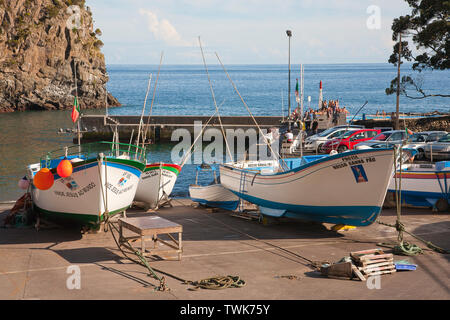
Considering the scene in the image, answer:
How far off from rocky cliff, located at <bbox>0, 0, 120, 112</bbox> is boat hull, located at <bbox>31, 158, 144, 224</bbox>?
76794 millimetres

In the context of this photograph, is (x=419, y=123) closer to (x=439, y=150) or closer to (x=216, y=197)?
(x=439, y=150)

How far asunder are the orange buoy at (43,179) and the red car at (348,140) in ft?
60.5

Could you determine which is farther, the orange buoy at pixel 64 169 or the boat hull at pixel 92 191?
the boat hull at pixel 92 191

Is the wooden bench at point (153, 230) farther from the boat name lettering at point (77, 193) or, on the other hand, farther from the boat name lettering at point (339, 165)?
the boat name lettering at point (339, 165)

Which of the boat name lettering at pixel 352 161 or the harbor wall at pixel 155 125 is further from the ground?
the boat name lettering at pixel 352 161

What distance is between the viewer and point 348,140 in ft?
99.5

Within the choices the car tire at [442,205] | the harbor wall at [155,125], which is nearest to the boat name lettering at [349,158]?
the car tire at [442,205]

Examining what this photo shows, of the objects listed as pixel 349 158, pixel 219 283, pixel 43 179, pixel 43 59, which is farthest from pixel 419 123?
pixel 43 59

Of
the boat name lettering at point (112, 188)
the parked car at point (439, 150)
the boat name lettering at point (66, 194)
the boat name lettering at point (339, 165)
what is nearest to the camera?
the boat name lettering at point (339, 165)

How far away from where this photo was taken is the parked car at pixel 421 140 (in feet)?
91.1

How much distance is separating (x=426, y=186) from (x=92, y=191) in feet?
34.7

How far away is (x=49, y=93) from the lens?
91.2m

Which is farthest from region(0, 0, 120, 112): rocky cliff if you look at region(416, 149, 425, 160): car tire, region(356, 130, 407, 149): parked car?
region(416, 149, 425, 160): car tire
